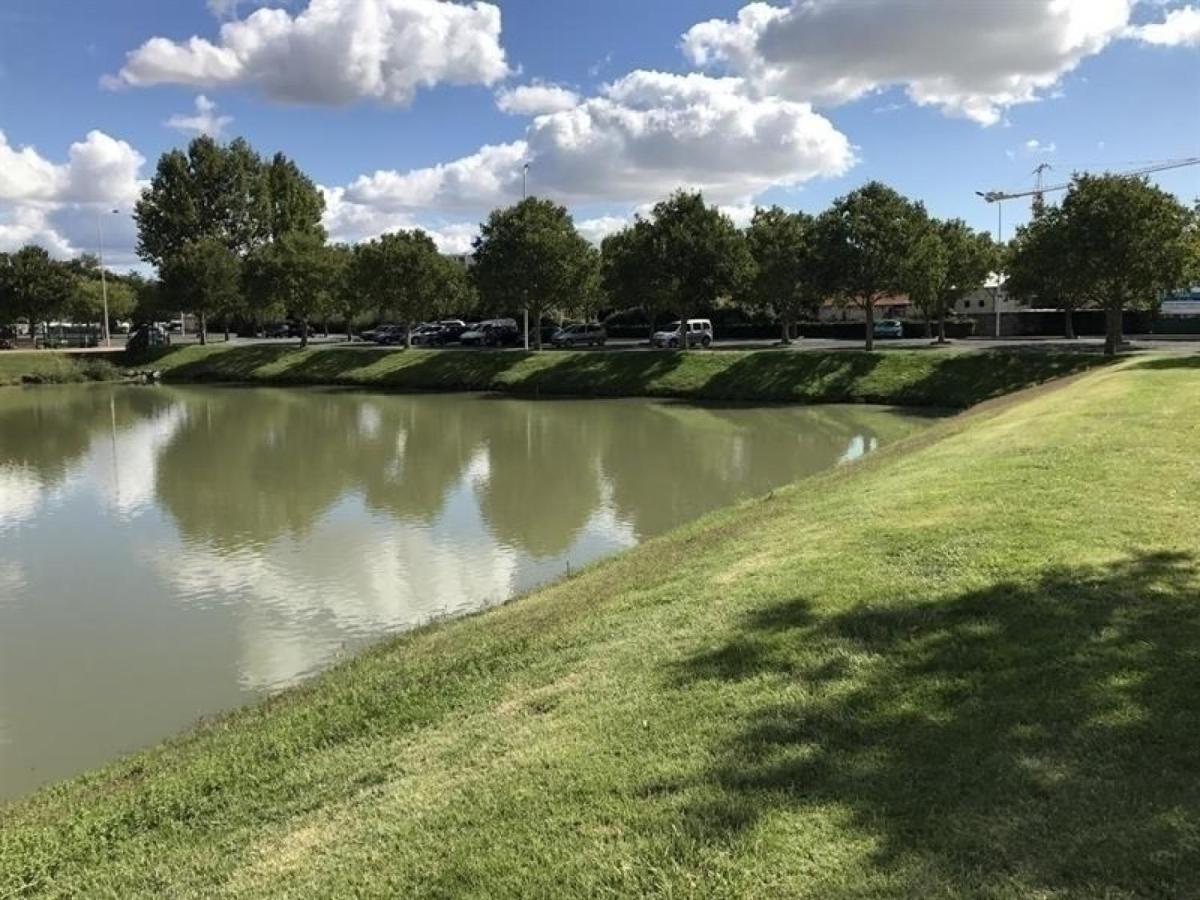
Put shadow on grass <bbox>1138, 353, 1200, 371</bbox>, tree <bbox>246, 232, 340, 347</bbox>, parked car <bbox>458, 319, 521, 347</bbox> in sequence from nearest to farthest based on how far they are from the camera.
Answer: shadow on grass <bbox>1138, 353, 1200, 371</bbox> → tree <bbox>246, 232, 340, 347</bbox> → parked car <bbox>458, 319, 521, 347</bbox>

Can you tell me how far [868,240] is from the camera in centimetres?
4516

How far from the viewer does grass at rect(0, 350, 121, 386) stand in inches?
2383

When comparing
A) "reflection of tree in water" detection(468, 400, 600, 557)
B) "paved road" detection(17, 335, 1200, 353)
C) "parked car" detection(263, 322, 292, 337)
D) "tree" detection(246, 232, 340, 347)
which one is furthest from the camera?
"parked car" detection(263, 322, 292, 337)

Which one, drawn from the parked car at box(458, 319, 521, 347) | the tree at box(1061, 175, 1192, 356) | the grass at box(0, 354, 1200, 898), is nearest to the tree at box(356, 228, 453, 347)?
the parked car at box(458, 319, 521, 347)

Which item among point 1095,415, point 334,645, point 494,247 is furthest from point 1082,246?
point 334,645

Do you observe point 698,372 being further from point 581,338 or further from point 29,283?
point 29,283

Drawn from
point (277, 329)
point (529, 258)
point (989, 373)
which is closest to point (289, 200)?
point (277, 329)

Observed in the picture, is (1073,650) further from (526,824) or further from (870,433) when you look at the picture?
(870,433)

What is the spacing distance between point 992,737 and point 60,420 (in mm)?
43493

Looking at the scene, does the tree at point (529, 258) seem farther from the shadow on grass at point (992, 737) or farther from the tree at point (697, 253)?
the shadow on grass at point (992, 737)

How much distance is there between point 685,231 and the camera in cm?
4934

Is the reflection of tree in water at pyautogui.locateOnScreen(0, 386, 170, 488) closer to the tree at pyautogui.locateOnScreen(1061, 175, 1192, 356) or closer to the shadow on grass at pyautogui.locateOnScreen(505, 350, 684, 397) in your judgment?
the shadow on grass at pyautogui.locateOnScreen(505, 350, 684, 397)

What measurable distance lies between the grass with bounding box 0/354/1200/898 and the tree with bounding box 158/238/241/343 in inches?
2627

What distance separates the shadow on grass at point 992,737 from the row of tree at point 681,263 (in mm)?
35014
